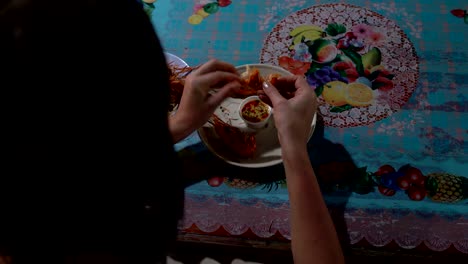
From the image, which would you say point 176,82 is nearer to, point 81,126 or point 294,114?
point 294,114

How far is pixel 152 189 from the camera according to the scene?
2.18 feet

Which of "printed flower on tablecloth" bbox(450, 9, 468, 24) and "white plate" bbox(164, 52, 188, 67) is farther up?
"printed flower on tablecloth" bbox(450, 9, 468, 24)

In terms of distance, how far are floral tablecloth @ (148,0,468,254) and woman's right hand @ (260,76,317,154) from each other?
11 centimetres

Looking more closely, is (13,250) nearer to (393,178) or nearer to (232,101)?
(232,101)

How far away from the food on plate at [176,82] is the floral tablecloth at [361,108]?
0.05 meters

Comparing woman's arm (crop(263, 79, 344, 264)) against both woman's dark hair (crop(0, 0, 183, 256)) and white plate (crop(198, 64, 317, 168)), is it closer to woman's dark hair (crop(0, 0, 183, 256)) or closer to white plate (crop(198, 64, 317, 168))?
white plate (crop(198, 64, 317, 168))

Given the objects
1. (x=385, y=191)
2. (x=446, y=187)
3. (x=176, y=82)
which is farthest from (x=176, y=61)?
(x=446, y=187)

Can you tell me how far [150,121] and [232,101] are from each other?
2.05 ft

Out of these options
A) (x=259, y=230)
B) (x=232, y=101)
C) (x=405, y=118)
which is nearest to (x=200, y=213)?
(x=259, y=230)

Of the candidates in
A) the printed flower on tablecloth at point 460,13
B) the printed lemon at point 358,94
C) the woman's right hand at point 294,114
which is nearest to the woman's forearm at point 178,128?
the woman's right hand at point 294,114

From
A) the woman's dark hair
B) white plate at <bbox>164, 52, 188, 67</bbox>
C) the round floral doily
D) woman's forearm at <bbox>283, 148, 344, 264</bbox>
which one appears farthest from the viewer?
white plate at <bbox>164, 52, 188, 67</bbox>

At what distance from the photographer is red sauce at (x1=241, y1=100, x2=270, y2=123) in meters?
1.12

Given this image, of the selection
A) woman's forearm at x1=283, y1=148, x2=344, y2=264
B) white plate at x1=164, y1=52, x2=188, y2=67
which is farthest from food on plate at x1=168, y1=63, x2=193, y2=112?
woman's forearm at x1=283, y1=148, x2=344, y2=264

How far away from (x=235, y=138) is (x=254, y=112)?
0.09 metres
